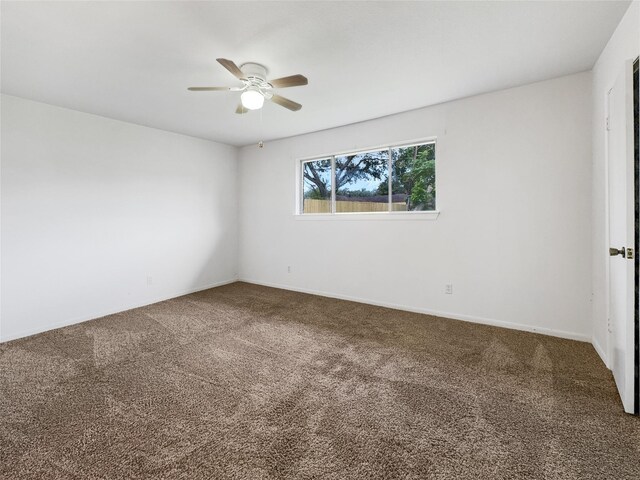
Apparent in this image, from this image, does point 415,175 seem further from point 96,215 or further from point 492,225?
point 96,215

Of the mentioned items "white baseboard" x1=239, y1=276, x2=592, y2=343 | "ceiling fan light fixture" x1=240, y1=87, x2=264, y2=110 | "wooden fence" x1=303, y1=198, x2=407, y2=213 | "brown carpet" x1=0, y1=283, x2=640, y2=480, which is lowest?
"brown carpet" x1=0, y1=283, x2=640, y2=480

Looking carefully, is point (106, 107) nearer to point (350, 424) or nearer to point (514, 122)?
point (350, 424)

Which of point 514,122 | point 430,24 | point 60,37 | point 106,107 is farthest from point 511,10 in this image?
point 106,107

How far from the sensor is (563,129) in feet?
9.23

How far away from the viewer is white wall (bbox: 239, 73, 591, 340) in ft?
9.21

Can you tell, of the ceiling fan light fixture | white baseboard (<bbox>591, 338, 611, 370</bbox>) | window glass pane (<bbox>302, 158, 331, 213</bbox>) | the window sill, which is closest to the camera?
white baseboard (<bbox>591, 338, 611, 370</bbox>)

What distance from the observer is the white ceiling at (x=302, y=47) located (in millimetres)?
1865

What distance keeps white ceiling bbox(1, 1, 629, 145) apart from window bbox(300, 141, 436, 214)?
0.71 m

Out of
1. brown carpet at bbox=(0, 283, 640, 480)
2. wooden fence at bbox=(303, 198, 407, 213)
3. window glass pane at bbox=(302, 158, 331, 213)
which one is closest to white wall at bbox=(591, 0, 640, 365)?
brown carpet at bbox=(0, 283, 640, 480)

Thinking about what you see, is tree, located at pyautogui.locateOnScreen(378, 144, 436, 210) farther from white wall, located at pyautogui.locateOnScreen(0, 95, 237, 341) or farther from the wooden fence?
white wall, located at pyautogui.locateOnScreen(0, 95, 237, 341)

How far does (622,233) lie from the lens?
76.7 inches

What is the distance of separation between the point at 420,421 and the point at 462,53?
266 centimetres

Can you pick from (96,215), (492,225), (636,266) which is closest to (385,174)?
(492,225)

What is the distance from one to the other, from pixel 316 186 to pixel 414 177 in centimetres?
159
